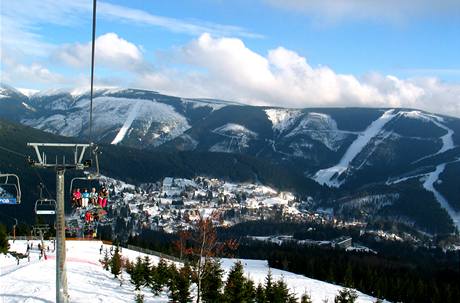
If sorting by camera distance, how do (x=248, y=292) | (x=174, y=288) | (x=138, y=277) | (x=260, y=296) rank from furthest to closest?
(x=260, y=296), (x=138, y=277), (x=248, y=292), (x=174, y=288)

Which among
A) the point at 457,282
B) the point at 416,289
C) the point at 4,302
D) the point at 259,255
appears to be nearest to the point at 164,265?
the point at 4,302

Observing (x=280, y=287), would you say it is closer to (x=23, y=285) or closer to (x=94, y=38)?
(x=23, y=285)

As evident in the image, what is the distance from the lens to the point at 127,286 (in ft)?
204

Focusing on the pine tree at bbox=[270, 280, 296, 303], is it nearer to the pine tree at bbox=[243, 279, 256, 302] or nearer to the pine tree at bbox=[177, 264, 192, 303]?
the pine tree at bbox=[243, 279, 256, 302]

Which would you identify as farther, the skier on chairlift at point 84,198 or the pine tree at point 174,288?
the pine tree at point 174,288

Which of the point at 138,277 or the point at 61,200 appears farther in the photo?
the point at 138,277

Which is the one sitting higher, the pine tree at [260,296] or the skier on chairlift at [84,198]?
the skier on chairlift at [84,198]

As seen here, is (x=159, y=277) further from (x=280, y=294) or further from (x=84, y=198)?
(x=84, y=198)

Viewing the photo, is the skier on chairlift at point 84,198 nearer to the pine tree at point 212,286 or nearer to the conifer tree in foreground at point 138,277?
the pine tree at point 212,286

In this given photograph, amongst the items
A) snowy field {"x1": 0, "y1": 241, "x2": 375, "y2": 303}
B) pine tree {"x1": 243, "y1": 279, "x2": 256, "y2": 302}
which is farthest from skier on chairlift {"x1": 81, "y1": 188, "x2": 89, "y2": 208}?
pine tree {"x1": 243, "y1": 279, "x2": 256, "y2": 302}

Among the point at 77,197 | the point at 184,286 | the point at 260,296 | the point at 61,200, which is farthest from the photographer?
the point at 260,296

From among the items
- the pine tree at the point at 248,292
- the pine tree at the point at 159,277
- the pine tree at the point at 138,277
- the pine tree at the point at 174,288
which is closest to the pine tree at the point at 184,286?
the pine tree at the point at 174,288

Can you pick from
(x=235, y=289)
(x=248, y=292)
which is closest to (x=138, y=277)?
(x=235, y=289)

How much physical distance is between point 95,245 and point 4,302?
216 ft
